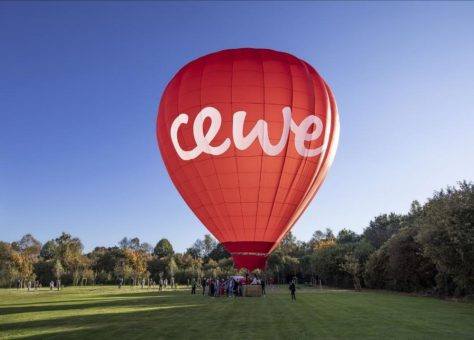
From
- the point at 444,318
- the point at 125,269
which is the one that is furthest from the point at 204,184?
the point at 125,269

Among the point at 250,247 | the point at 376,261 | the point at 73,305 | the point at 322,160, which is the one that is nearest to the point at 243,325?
the point at 250,247

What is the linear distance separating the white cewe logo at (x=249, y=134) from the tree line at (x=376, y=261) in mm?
11844

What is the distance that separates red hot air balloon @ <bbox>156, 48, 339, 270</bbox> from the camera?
21.8 m

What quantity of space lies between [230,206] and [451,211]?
588 inches

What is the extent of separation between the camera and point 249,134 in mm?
21641

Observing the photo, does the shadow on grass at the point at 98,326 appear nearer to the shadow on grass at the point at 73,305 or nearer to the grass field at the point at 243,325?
the grass field at the point at 243,325

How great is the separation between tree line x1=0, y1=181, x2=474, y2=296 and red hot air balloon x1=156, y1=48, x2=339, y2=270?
1054 centimetres

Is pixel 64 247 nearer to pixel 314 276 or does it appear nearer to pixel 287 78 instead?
pixel 314 276

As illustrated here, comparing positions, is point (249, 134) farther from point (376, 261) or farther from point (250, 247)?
point (376, 261)

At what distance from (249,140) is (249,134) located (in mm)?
312

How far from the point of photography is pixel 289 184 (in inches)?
886

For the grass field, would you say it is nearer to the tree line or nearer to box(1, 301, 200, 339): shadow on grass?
box(1, 301, 200, 339): shadow on grass

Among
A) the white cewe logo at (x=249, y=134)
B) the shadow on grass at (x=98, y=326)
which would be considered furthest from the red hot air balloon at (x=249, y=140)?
the shadow on grass at (x=98, y=326)

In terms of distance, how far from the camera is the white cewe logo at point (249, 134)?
2167cm
